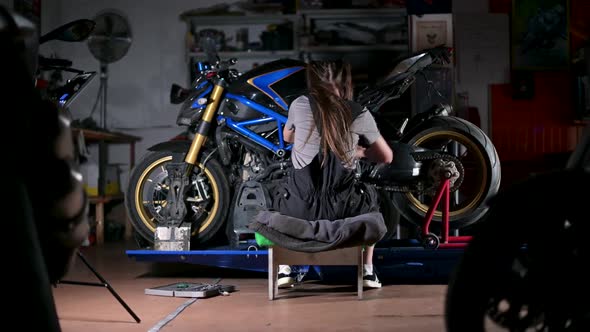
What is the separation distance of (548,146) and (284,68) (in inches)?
121

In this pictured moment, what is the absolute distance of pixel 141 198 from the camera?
382cm

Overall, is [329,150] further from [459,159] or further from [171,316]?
[171,316]

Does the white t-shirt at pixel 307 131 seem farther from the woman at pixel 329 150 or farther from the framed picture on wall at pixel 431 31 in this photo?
the framed picture on wall at pixel 431 31

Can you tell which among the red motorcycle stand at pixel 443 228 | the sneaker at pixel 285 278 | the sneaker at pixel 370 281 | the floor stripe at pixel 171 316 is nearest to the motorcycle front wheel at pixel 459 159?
the red motorcycle stand at pixel 443 228

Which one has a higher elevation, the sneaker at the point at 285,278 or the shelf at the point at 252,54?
the shelf at the point at 252,54

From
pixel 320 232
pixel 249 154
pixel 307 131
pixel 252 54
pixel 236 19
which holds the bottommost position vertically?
pixel 320 232

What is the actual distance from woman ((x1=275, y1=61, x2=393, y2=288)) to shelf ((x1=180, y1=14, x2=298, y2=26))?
2.74 m

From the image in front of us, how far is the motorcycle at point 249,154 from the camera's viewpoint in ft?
11.8

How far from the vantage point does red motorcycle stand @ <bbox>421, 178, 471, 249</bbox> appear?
3367 millimetres

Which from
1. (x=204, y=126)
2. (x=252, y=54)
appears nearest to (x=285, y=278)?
(x=204, y=126)

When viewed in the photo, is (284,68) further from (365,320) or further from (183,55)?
(183,55)

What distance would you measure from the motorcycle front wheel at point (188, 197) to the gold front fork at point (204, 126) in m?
0.07

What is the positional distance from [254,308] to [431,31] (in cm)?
326

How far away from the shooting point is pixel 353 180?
3.01m
